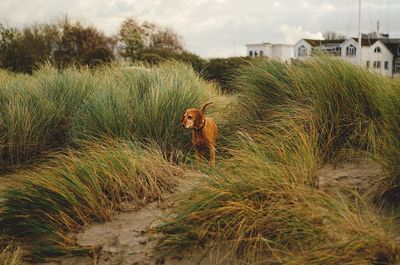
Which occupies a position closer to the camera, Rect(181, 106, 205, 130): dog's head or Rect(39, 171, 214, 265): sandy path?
Rect(39, 171, 214, 265): sandy path

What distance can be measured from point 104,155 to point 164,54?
1968cm

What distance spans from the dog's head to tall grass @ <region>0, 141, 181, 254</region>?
49 centimetres

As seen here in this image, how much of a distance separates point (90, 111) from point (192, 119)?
1.99 meters

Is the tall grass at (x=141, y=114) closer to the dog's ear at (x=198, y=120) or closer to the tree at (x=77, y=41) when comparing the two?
the dog's ear at (x=198, y=120)

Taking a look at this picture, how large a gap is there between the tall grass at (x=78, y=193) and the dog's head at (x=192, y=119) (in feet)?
1.62

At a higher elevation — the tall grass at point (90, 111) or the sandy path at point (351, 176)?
the tall grass at point (90, 111)

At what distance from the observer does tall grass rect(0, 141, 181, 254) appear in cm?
495

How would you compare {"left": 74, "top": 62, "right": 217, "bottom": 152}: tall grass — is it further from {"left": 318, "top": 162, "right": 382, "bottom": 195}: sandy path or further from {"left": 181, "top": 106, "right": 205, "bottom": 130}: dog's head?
{"left": 318, "top": 162, "right": 382, "bottom": 195}: sandy path

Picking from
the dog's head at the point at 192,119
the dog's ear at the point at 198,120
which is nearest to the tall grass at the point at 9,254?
the dog's head at the point at 192,119

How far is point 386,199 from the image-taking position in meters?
4.45

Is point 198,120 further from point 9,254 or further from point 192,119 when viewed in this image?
point 9,254

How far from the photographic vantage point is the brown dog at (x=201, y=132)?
18.1ft

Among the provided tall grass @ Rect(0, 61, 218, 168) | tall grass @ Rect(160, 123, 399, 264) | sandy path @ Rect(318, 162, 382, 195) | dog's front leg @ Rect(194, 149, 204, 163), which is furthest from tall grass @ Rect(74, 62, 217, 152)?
tall grass @ Rect(160, 123, 399, 264)

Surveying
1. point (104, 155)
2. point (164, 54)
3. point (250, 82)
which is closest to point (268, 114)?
point (250, 82)
